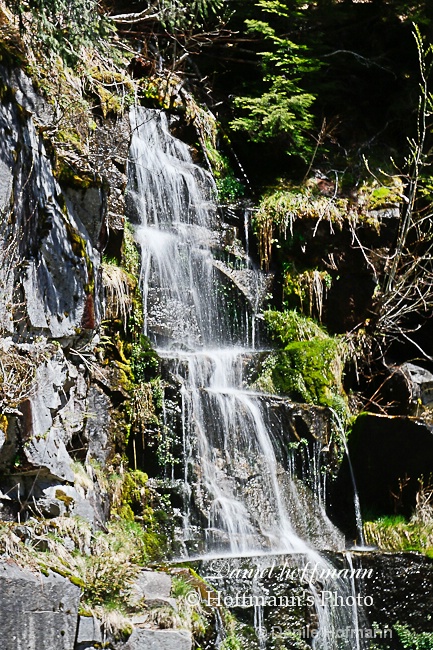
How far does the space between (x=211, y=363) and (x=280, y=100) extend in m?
5.07

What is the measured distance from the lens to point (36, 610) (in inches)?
184

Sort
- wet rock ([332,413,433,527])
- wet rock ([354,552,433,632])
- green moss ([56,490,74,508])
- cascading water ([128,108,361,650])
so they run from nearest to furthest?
green moss ([56,490,74,508]) < wet rock ([354,552,433,632]) < cascading water ([128,108,361,650]) < wet rock ([332,413,433,527])

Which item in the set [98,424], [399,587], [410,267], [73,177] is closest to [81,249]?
[73,177]

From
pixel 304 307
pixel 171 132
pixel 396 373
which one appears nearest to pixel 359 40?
pixel 171 132

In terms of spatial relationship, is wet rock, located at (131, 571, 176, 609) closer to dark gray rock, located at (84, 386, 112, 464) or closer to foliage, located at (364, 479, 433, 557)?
dark gray rock, located at (84, 386, 112, 464)

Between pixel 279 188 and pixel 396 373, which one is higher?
pixel 279 188

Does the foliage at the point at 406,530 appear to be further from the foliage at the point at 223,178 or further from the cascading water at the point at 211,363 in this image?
the foliage at the point at 223,178

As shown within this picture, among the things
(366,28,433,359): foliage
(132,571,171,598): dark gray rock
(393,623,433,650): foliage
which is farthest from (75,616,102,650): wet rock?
(366,28,433,359): foliage

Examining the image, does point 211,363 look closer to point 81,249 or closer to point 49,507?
point 81,249

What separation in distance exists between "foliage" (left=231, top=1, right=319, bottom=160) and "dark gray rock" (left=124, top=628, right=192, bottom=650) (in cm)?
857

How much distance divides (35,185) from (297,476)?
4.62 metres

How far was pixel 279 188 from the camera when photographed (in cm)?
1209

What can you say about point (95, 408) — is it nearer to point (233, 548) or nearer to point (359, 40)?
point (233, 548)

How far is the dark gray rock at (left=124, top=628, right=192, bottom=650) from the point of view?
5273 mm
